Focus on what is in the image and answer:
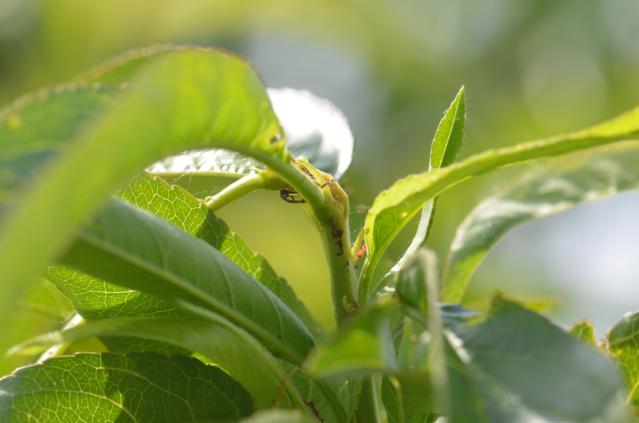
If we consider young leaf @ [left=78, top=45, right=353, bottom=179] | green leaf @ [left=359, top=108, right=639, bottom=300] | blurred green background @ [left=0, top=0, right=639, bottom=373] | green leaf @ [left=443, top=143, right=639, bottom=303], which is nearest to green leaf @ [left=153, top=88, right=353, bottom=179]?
young leaf @ [left=78, top=45, right=353, bottom=179]

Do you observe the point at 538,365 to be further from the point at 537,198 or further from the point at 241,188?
the point at 241,188

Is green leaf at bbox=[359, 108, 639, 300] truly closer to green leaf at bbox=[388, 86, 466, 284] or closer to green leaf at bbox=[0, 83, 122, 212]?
green leaf at bbox=[388, 86, 466, 284]

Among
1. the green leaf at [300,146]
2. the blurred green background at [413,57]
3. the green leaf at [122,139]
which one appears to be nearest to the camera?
the green leaf at [122,139]

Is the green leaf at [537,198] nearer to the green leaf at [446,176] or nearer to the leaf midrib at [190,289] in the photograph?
the green leaf at [446,176]

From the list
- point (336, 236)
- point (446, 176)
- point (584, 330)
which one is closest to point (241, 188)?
point (336, 236)

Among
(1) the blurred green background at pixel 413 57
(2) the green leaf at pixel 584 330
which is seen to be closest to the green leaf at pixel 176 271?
(2) the green leaf at pixel 584 330
